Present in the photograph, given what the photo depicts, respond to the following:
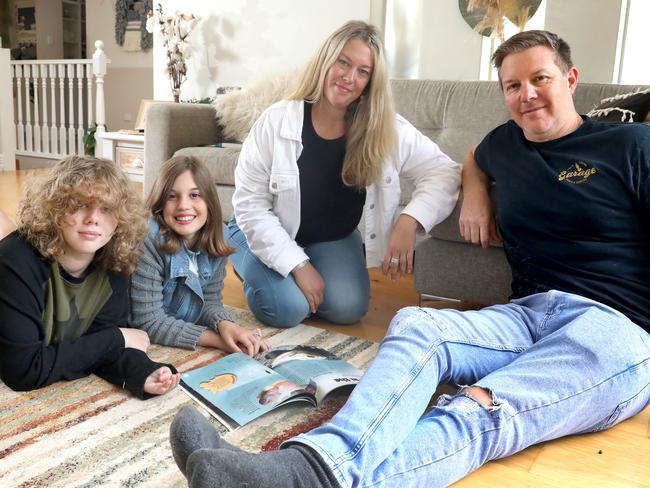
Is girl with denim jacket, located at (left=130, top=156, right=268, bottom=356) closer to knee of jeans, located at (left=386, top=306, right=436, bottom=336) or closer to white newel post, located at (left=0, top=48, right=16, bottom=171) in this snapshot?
knee of jeans, located at (left=386, top=306, right=436, bottom=336)

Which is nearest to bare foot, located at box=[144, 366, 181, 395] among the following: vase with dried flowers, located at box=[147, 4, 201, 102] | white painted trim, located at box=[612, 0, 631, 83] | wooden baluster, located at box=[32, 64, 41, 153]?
white painted trim, located at box=[612, 0, 631, 83]

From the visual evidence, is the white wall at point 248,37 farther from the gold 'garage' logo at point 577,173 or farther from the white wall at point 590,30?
the gold 'garage' logo at point 577,173

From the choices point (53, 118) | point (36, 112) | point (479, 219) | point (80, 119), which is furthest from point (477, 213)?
point (36, 112)

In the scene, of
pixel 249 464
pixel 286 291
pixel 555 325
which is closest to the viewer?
pixel 249 464

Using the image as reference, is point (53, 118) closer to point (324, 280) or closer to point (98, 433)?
point (324, 280)

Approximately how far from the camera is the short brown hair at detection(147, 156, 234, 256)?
1653 mm

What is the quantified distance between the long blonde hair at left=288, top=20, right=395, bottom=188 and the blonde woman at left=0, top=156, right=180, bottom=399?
617mm

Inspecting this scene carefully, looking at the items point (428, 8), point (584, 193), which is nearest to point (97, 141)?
point (428, 8)

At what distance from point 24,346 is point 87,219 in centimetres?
29

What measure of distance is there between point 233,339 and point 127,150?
7.89ft

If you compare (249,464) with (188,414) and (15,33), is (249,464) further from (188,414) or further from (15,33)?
(15,33)

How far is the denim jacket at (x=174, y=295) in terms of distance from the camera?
5.31ft

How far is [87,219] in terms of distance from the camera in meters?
1.39

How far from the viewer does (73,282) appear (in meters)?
1.43
